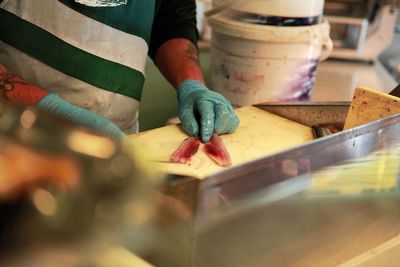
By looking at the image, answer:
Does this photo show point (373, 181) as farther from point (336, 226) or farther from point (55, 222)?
point (55, 222)

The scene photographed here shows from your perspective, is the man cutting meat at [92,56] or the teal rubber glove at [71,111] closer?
the teal rubber glove at [71,111]

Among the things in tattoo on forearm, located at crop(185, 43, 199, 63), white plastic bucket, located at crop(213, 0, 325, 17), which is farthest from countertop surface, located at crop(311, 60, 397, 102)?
tattoo on forearm, located at crop(185, 43, 199, 63)

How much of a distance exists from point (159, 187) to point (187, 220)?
Result: 0.28 ft

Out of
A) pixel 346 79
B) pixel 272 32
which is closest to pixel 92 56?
pixel 272 32

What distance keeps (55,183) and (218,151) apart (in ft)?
1.99

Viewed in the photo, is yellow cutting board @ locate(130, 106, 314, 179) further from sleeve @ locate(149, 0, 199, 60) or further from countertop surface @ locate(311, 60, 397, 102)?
countertop surface @ locate(311, 60, 397, 102)

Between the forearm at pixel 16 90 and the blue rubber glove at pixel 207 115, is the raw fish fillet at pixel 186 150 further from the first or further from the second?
the forearm at pixel 16 90

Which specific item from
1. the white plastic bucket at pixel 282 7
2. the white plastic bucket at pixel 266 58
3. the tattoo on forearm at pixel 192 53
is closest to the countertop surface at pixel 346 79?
the white plastic bucket at pixel 266 58

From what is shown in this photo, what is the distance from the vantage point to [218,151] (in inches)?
42.1

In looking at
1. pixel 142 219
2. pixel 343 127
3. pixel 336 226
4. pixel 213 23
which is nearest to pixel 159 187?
pixel 142 219

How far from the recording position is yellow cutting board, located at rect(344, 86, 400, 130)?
3.39 feet

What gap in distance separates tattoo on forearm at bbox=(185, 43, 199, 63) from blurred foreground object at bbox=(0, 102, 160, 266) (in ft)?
3.29

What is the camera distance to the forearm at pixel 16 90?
104 centimetres

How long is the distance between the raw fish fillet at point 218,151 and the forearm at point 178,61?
1.13 feet
